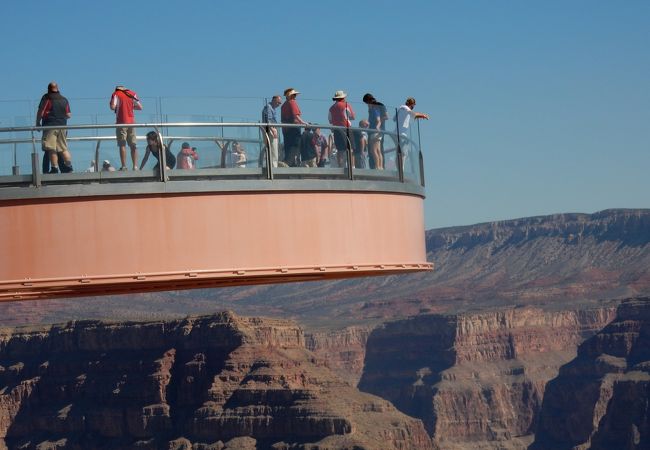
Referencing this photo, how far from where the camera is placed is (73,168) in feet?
52.1

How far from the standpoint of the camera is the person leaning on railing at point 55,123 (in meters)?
15.6

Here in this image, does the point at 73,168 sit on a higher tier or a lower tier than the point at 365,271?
higher

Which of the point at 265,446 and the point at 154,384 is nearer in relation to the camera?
the point at 265,446

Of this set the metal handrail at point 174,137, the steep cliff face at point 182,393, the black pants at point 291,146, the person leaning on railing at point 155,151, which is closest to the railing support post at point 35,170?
the metal handrail at point 174,137

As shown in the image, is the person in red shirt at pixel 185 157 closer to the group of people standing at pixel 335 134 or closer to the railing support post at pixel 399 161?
the group of people standing at pixel 335 134

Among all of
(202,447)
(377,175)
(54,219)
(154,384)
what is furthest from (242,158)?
(154,384)

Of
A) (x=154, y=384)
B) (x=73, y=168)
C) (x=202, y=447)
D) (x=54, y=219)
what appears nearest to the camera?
(x=54, y=219)

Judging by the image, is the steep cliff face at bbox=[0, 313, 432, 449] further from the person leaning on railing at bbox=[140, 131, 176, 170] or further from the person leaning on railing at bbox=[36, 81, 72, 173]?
the person leaning on railing at bbox=[140, 131, 176, 170]

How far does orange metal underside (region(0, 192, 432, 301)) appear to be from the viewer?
1461 cm

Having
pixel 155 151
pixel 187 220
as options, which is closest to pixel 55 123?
pixel 155 151

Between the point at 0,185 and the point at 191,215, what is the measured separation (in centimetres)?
176

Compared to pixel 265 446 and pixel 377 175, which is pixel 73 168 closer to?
pixel 377 175

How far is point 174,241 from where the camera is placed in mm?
14828

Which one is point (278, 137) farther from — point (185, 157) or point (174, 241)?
point (174, 241)
